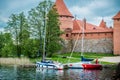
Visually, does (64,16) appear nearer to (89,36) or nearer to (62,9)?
(62,9)

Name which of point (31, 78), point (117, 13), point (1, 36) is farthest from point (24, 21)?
point (31, 78)

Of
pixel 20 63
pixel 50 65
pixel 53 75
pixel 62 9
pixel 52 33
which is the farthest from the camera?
pixel 62 9

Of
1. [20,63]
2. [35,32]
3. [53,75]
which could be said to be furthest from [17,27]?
[53,75]

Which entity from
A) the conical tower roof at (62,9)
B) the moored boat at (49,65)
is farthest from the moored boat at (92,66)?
the conical tower roof at (62,9)

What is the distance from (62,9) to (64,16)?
1845mm

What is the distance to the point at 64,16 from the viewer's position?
71562mm

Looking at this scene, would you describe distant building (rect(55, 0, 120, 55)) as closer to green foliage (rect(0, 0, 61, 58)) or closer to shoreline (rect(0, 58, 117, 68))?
green foliage (rect(0, 0, 61, 58))

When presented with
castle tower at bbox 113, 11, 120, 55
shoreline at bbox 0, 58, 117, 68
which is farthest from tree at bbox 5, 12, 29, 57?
castle tower at bbox 113, 11, 120, 55

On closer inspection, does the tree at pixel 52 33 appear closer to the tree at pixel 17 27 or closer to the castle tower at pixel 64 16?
the tree at pixel 17 27

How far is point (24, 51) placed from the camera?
57000mm

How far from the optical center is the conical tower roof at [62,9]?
71750mm

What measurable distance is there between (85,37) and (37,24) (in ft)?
55.3

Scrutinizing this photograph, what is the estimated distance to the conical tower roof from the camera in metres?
71.8

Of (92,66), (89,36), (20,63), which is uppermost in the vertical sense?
(89,36)
